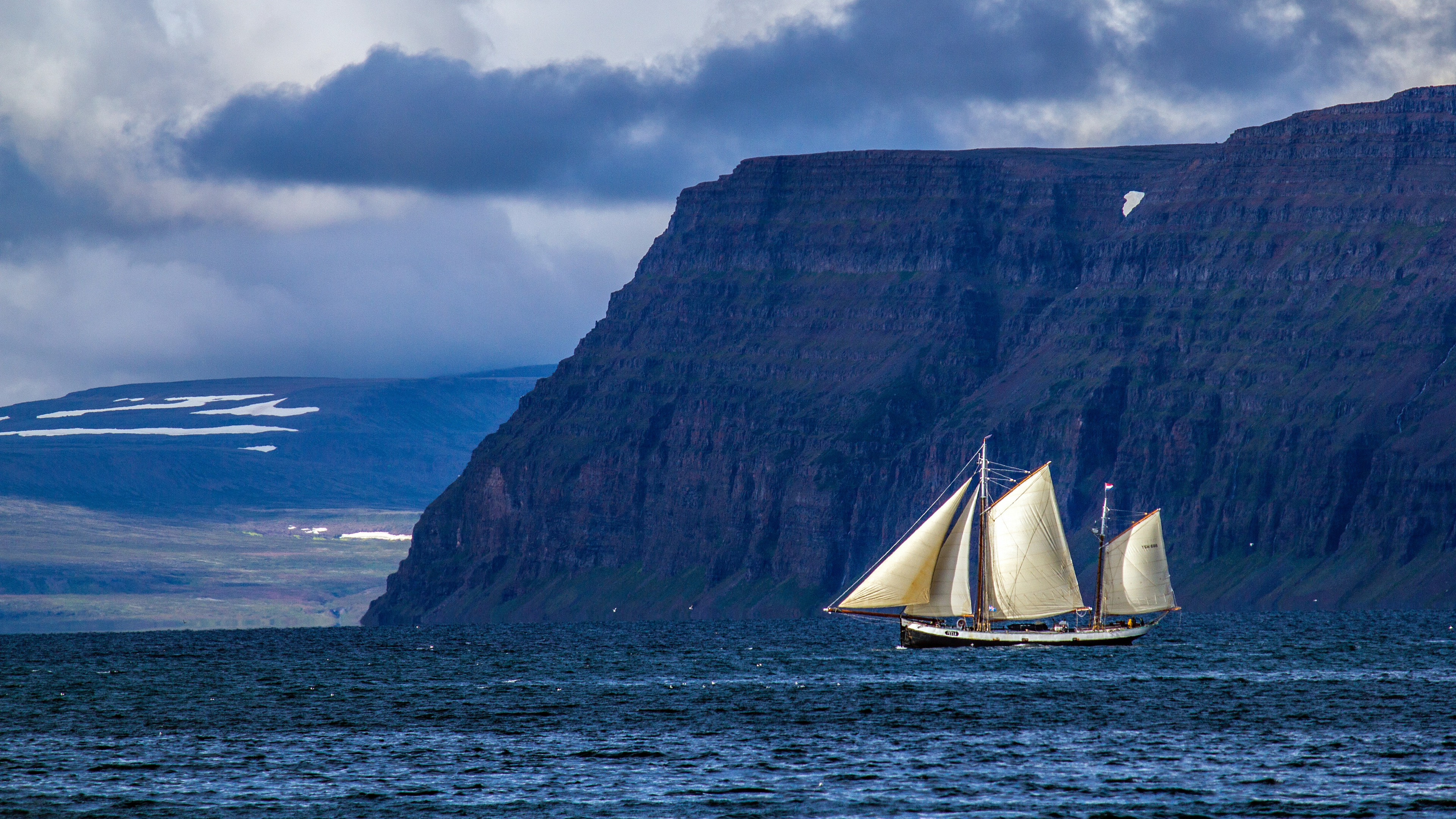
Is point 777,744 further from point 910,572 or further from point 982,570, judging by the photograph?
point 982,570

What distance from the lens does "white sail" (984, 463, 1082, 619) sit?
605 feet

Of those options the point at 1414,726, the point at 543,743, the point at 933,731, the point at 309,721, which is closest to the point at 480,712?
the point at 309,721

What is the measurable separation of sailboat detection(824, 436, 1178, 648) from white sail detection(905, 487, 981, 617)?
7cm

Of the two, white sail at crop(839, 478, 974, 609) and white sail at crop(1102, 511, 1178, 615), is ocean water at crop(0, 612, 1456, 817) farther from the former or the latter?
white sail at crop(1102, 511, 1178, 615)

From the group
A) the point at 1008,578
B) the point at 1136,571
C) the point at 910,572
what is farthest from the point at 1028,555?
the point at 1136,571

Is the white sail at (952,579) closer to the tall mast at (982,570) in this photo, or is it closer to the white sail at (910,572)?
the white sail at (910,572)

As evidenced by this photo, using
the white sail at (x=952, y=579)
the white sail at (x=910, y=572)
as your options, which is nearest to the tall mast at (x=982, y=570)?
the white sail at (x=952, y=579)

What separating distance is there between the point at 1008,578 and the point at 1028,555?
280 centimetres

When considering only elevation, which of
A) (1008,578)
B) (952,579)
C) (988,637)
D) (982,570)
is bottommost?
(988,637)

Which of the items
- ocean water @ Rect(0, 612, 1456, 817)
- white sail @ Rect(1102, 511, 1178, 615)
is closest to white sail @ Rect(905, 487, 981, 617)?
ocean water @ Rect(0, 612, 1456, 817)

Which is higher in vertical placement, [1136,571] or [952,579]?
[1136,571]

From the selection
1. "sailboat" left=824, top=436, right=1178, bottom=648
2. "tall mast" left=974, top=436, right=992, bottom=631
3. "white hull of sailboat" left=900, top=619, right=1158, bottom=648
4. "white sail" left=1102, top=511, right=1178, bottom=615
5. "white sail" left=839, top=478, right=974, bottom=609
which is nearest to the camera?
"white sail" left=839, top=478, right=974, bottom=609

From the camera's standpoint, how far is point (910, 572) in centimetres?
17688

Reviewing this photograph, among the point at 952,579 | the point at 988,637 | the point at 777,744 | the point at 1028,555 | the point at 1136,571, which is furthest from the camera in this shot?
the point at 1136,571
